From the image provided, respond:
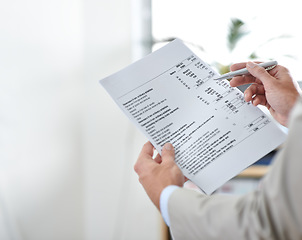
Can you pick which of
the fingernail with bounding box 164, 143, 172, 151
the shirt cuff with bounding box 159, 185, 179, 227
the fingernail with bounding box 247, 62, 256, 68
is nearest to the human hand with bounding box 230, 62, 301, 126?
the fingernail with bounding box 247, 62, 256, 68

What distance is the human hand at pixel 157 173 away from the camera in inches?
37.4

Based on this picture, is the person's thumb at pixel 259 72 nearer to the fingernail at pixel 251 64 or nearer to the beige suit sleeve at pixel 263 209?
the fingernail at pixel 251 64

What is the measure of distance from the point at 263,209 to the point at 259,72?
56 centimetres

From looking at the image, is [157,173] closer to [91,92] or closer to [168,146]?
[168,146]

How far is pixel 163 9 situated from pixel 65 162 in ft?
3.20

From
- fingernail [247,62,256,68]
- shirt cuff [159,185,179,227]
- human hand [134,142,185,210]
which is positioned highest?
fingernail [247,62,256,68]

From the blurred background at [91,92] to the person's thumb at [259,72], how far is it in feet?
3.76

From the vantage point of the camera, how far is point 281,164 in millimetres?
694

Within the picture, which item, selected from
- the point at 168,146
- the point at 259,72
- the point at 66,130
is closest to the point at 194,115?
the point at 168,146

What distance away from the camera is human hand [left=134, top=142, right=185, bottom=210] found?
37.4 inches

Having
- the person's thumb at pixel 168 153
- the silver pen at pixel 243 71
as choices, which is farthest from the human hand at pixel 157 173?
the silver pen at pixel 243 71

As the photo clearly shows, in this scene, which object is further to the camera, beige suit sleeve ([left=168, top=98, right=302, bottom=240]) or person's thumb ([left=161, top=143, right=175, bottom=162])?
person's thumb ([left=161, top=143, right=175, bottom=162])

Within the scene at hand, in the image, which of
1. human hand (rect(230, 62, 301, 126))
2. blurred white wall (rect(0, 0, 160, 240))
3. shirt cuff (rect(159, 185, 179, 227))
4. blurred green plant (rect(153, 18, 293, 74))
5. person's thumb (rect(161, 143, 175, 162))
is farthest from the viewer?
blurred green plant (rect(153, 18, 293, 74))

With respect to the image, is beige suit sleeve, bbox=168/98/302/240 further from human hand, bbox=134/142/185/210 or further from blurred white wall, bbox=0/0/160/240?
blurred white wall, bbox=0/0/160/240
